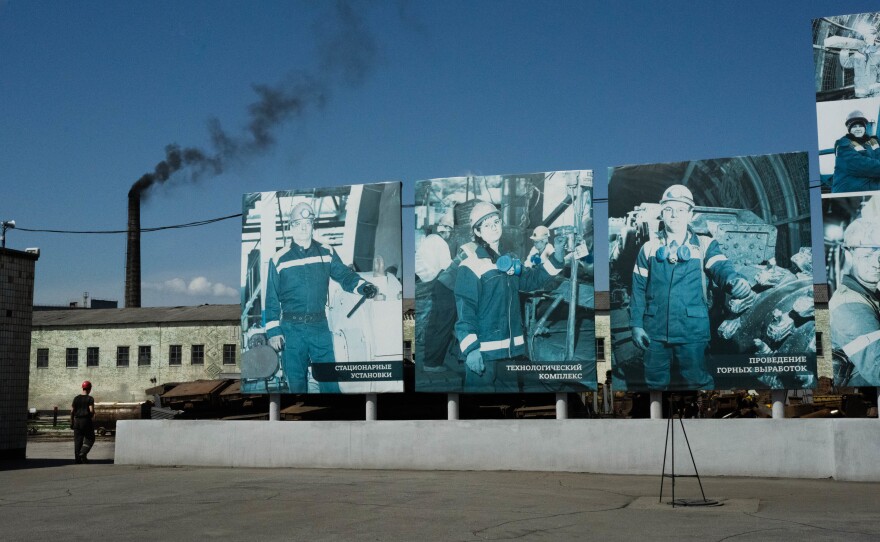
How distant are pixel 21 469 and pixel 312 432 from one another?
6.16 metres

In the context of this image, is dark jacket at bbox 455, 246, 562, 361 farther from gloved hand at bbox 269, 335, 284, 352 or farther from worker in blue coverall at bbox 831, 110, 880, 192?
worker in blue coverall at bbox 831, 110, 880, 192

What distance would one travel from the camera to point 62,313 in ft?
208

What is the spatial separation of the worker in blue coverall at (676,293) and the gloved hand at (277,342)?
7580mm

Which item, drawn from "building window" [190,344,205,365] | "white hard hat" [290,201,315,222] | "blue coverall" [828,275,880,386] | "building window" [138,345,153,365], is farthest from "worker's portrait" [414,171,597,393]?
"building window" [138,345,153,365]

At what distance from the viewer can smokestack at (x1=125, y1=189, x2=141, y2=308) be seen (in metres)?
54.8

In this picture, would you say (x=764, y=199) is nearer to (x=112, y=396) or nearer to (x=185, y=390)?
(x=185, y=390)

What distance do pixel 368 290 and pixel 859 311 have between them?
966cm

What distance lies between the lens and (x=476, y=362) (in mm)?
19422

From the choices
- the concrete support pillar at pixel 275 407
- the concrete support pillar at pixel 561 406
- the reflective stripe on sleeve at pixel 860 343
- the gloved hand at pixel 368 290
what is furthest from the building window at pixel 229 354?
the reflective stripe on sleeve at pixel 860 343

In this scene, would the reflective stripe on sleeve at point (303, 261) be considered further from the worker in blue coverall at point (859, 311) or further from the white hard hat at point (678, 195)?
the worker in blue coverall at point (859, 311)

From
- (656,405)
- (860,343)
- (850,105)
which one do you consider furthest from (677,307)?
(850,105)

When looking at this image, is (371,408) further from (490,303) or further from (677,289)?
(677,289)

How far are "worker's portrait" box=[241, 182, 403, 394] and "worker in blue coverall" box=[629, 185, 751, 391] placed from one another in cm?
514

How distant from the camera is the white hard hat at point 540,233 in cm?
1920
